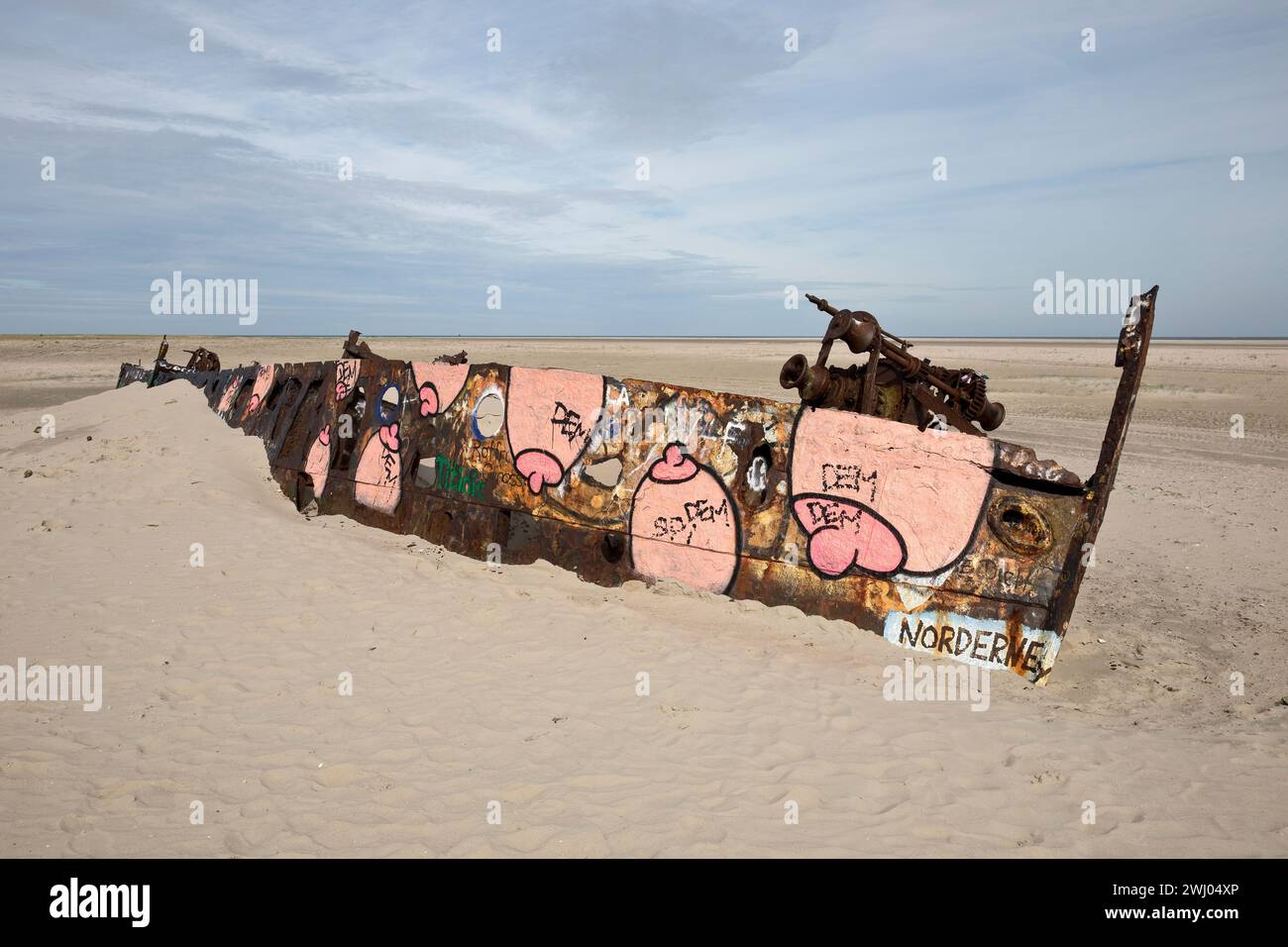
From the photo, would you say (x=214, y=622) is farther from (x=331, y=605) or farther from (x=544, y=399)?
(x=544, y=399)

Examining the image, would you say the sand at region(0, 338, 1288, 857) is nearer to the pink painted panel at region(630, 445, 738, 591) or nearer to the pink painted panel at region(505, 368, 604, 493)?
the pink painted panel at region(630, 445, 738, 591)

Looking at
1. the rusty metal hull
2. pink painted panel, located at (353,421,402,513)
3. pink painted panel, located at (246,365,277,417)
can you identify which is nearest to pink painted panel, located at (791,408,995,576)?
the rusty metal hull

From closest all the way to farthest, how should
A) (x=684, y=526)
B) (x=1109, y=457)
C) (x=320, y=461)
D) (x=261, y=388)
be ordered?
(x=1109, y=457) < (x=684, y=526) < (x=320, y=461) < (x=261, y=388)

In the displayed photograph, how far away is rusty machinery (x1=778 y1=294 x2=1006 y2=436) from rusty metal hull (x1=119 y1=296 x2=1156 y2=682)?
0.34 metres

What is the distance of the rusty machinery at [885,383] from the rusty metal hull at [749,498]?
34 centimetres

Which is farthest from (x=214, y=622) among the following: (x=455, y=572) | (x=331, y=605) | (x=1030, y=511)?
(x=1030, y=511)

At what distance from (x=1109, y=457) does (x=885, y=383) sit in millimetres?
1608

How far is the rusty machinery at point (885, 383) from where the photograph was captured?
5.91m

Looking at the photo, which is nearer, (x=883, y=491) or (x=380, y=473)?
(x=883, y=491)

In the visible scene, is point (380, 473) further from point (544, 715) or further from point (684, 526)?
point (544, 715)

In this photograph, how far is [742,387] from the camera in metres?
25.4

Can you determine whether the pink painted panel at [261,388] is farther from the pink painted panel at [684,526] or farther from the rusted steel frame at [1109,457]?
the rusted steel frame at [1109,457]

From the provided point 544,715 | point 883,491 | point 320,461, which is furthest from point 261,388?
point 883,491

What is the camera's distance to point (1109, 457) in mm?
5043
